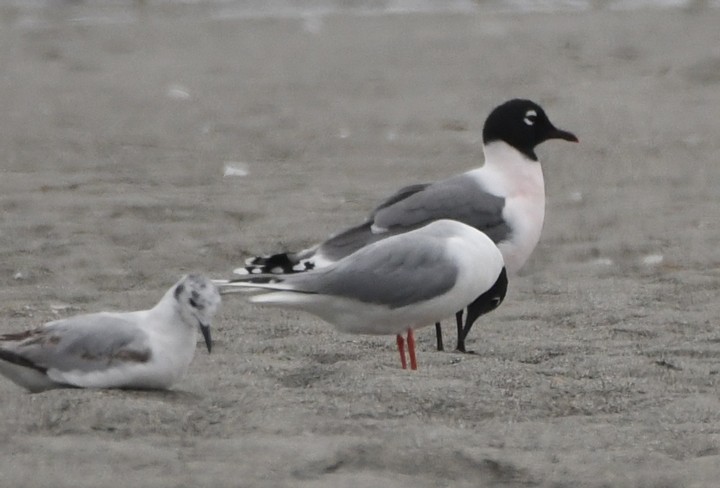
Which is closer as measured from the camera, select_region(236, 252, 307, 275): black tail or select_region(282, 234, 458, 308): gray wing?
select_region(282, 234, 458, 308): gray wing

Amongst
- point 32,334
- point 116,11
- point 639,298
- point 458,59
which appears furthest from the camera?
point 116,11

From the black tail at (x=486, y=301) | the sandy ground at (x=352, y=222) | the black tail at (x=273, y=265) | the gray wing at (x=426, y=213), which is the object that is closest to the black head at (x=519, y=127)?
the gray wing at (x=426, y=213)

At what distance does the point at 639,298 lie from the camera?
273 inches

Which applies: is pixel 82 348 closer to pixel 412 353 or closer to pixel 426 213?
pixel 412 353

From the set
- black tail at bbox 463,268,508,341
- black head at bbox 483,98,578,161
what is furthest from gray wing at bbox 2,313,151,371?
black head at bbox 483,98,578,161

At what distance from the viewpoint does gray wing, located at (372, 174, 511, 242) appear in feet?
22.3

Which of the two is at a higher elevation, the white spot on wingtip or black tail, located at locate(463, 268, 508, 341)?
black tail, located at locate(463, 268, 508, 341)

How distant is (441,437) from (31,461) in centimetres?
110

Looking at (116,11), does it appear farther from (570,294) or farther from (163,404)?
(163,404)

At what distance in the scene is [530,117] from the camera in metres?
7.45

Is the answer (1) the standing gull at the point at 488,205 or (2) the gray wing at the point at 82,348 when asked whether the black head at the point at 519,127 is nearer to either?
(1) the standing gull at the point at 488,205

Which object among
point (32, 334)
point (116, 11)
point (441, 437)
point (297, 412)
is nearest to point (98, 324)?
point (32, 334)

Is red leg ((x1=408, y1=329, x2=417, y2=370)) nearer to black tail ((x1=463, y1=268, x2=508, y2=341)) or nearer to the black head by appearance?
black tail ((x1=463, y1=268, x2=508, y2=341))

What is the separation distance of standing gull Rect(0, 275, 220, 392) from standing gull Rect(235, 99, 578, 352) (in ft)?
4.60
